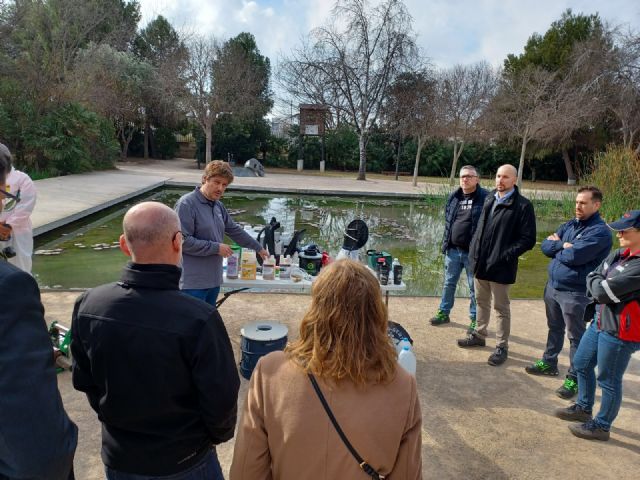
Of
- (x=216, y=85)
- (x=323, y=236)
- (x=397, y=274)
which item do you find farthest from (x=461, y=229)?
(x=216, y=85)

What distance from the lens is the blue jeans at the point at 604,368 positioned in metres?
2.73

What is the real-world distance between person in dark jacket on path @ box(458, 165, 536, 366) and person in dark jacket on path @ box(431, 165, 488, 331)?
1.18 ft

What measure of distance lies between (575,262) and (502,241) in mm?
649

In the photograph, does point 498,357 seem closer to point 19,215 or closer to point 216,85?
point 19,215

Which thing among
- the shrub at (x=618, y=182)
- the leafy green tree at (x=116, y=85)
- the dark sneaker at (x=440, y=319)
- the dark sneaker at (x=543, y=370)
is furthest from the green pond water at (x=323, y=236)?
the leafy green tree at (x=116, y=85)

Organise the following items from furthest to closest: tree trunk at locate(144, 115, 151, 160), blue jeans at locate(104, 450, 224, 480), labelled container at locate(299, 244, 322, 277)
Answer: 1. tree trunk at locate(144, 115, 151, 160)
2. labelled container at locate(299, 244, 322, 277)
3. blue jeans at locate(104, 450, 224, 480)

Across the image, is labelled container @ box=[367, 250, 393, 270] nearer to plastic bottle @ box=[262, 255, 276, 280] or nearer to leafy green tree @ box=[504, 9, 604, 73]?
plastic bottle @ box=[262, 255, 276, 280]

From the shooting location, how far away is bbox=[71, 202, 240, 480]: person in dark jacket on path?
4.60 feet

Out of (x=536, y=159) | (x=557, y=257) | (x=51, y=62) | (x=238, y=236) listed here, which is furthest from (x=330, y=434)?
(x=536, y=159)

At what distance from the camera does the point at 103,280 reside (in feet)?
19.8

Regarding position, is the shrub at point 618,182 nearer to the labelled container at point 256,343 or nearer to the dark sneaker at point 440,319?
the dark sneaker at point 440,319

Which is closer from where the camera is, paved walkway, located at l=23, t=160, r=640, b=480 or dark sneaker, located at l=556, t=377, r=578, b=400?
Result: paved walkway, located at l=23, t=160, r=640, b=480

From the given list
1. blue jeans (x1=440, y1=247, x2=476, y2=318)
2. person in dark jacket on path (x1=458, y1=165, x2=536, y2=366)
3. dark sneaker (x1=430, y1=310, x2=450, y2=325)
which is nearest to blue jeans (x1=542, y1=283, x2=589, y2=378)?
person in dark jacket on path (x1=458, y1=165, x2=536, y2=366)

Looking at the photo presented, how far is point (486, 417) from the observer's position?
318cm
